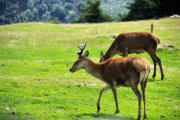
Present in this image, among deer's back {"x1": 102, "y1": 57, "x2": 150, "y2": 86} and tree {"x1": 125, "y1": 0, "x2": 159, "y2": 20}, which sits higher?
tree {"x1": 125, "y1": 0, "x2": 159, "y2": 20}

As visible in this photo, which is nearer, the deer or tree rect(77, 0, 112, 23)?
the deer

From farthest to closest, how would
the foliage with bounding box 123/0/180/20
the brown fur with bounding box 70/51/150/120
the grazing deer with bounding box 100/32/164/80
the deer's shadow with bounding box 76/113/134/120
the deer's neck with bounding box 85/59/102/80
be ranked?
1. the foliage with bounding box 123/0/180/20
2. the grazing deer with bounding box 100/32/164/80
3. the deer's neck with bounding box 85/59/102/80
4. the deer's shadow with bounding box 76/113/134/120
5. the brown fur with bounding box 70/51/150/120

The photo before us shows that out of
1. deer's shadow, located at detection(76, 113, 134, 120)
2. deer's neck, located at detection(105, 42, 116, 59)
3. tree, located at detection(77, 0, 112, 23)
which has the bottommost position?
deer's shadow, located at detection(76, 113, 134, 120)

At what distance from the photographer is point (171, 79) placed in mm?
21422

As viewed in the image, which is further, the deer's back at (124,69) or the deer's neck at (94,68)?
the deer's neck at (94,68)

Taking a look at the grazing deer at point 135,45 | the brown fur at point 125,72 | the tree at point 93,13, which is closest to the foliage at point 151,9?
the tree at point 93,13

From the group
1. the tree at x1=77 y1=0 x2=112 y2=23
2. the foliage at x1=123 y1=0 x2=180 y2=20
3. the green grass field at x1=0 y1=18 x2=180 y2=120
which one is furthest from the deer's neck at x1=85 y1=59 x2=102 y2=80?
the tree at x1=77 y1=0 x2=112 y2=23

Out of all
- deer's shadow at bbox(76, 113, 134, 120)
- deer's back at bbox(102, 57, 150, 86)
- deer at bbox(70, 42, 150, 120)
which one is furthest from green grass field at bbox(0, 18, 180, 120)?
deer's back at bbox(102, 57, 150, 86)

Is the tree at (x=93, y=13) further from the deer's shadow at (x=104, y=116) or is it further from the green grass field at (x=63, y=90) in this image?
the deer's shadow at (x=104, y=116)

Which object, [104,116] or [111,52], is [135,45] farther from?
[104,116]

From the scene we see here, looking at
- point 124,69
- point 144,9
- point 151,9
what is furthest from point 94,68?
point 144,9

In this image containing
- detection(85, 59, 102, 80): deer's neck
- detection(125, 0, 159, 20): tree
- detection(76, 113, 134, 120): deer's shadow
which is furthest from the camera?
detection(125, 0, 159, 20): tree

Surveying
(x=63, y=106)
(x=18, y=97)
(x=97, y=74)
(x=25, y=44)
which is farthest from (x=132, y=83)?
(x=25, y=44)

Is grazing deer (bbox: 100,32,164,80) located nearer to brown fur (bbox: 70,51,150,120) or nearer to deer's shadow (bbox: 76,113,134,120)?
brown fur (bbox: 70,51,150,120)
